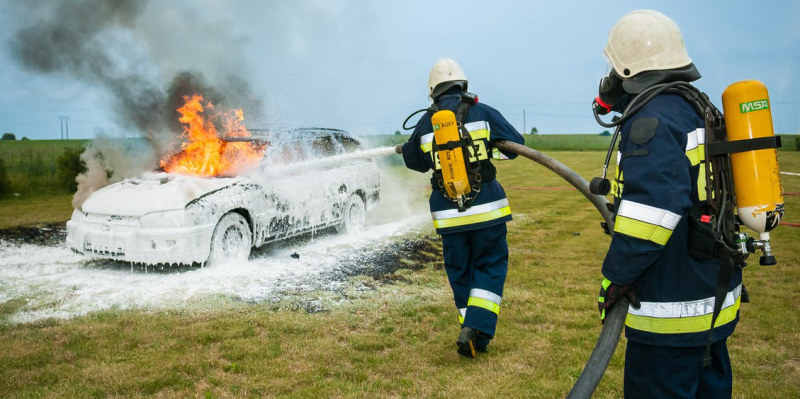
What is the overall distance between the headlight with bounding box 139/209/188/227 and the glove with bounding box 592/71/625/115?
4773 millimetres

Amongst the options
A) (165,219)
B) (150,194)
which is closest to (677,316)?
(165,219)

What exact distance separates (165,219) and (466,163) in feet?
12.1

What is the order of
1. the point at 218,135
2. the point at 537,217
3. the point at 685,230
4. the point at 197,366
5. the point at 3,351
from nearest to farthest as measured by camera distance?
the point at 685,230 < the point at 197,366 < the point at 3,351 < the point at 218,135 < the point at 537,217

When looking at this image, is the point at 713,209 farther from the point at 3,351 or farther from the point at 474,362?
the point at 3,351

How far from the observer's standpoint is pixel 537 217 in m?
11.1

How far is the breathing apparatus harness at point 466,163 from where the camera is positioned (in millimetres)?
4180

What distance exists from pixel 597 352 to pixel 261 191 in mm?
5378

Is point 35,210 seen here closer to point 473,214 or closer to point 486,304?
point 473,214

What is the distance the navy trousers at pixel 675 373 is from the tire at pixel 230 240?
5.12 meters

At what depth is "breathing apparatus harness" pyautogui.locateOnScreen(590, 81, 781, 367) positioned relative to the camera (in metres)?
2.31

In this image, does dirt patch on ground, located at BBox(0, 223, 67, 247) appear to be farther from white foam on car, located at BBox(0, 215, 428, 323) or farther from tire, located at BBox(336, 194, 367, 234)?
tire, located at BBox(336, 194, 367, 234)

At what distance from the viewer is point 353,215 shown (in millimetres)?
9219

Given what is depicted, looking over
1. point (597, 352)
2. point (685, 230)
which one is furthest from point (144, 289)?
point (685, 230)

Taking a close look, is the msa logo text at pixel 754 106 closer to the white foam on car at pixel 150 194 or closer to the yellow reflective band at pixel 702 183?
the yellow reflective band at pixel 702 183
